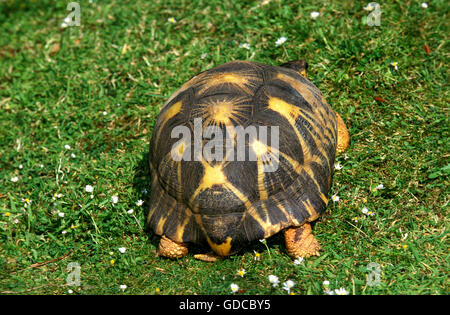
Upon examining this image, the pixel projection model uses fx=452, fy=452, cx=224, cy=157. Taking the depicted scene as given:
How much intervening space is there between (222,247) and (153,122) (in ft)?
7.33

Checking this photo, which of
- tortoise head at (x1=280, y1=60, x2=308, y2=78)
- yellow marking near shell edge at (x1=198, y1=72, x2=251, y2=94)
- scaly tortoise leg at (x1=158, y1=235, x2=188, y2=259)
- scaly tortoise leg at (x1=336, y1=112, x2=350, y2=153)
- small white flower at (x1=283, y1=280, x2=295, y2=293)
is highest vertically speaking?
tortoise head at (x1=280, y1=60, x2=308, y2=78)

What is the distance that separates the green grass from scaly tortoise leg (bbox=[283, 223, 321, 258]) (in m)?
0.09

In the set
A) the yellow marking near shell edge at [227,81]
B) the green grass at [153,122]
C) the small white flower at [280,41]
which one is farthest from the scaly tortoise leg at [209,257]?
the small white flower at [280,41]

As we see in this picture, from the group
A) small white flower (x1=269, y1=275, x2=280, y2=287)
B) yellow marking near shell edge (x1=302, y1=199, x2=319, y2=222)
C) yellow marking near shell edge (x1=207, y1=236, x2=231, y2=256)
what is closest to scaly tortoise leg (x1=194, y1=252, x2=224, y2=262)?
yellow marking near shell edge (x1=207, y1=236, x2=231, y2=256)

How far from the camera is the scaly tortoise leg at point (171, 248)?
3.98 metres

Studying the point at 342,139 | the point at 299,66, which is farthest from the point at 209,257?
the point at 299,66

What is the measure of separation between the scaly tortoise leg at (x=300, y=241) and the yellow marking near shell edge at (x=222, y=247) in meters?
0.52

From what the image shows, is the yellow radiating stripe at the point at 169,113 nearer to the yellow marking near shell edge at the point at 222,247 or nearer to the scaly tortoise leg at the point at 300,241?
the yellow marking near shell edge at the point at 222,247

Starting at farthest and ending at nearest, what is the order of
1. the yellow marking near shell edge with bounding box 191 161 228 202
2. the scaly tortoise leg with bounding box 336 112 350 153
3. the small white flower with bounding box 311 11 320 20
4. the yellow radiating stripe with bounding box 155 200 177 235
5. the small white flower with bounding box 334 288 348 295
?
1. the small white flower with bounding box 311 11 320 20
2. the scaly tortoise leg with bounding box 336 112 350 153
3. the yellow radiating stripe with bounding box 155 200 177 235
4. the yellow marking near shell edge with bounding box 191 161 228 202
5. the small white flower with bounding box 334 288 348 295

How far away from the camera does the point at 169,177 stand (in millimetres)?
3914

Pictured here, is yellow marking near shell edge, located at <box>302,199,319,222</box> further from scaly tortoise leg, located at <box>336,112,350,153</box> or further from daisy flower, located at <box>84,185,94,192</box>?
daisy flower, located at <box>84,185,94,192</box>

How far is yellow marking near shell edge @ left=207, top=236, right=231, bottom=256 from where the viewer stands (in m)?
3.70

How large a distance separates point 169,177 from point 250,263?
102cm

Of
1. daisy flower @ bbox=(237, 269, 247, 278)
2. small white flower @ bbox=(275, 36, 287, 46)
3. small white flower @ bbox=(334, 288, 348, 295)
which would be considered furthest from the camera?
small white flower @ bbox=(275, 36, 287, 46)
